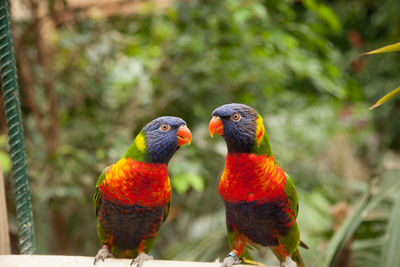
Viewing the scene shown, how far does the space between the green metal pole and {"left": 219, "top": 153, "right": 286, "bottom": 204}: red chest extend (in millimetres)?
672

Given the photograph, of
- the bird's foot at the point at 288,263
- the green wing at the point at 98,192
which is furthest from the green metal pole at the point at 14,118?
the bird's foot at the point at 288,263

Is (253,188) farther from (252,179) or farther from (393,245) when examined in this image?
(393,245)

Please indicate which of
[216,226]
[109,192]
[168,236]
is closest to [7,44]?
[109,192]

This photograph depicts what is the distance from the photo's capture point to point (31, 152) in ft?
8.00

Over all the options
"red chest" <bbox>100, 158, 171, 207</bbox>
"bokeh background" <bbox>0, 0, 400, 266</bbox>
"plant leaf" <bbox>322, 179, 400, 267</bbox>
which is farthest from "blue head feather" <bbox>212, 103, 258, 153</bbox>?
"bokeh background" <bbox>0, 0, 400, 266</bbox>

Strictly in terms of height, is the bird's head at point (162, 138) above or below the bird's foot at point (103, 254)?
above

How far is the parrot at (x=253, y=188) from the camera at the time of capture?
1.06 m

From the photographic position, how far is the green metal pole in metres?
1.14

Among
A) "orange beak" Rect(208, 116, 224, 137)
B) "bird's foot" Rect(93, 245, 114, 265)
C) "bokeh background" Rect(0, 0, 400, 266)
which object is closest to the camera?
"orange beak" Rect(208, 116, 224, 137)

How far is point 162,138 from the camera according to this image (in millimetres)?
1134

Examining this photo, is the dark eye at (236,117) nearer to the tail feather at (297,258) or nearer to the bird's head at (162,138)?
the bird's head at (162,138)

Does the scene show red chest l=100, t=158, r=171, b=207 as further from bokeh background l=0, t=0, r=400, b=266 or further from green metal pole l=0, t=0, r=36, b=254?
bokeh background l=0, t=0, r=400, b=266

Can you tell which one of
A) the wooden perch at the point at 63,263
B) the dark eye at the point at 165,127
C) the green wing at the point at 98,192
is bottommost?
the wooden perch at the point at 63,263

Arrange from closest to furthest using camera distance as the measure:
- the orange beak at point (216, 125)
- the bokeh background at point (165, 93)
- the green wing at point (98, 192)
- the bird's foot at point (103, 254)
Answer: the orange beak at point (216, 125) → the bird's foot at point (103, 254) → the green wing at point (98, 192) → the bokeh background at point (165, 93)
